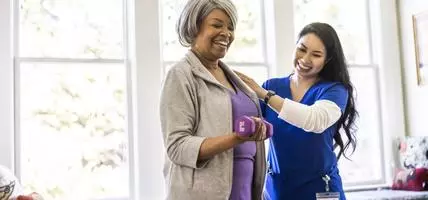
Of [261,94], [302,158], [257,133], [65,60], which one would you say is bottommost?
[302,158]

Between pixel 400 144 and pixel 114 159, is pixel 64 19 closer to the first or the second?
pixel 114 159

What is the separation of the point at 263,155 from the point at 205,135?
0.93ft

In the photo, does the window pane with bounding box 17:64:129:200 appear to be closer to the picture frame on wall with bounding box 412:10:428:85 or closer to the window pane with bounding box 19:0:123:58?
the window pane with bounding box 19:0:123:58

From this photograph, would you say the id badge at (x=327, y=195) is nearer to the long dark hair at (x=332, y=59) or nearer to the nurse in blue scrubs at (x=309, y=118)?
the nurse in blue scrubs at (x=309, y=118)

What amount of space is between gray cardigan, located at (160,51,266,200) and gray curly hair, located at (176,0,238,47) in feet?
0.39

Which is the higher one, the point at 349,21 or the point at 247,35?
the point at 349,21

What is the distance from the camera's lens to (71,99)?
131 inches

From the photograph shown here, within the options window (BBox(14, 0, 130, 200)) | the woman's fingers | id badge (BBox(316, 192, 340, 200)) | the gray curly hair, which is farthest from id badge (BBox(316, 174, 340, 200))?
window (BBox(14, 0, 130, 200))

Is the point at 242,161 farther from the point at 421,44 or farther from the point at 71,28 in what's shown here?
the point at 421,44

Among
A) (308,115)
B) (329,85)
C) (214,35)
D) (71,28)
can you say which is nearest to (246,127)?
(214,35)

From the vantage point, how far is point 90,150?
3.35 metres

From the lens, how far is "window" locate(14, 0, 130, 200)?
3215 mm

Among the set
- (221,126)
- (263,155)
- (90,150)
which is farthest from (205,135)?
(90,150)

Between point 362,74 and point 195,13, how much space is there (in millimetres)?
2969
